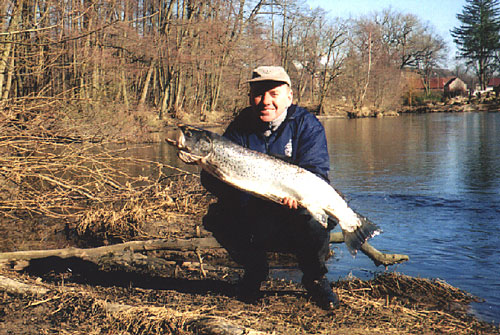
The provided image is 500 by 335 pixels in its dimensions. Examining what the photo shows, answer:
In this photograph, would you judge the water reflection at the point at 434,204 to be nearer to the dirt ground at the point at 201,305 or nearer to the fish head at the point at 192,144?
the dirt ground at the point at 201,305

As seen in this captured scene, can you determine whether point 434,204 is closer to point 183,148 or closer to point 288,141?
point 288,141

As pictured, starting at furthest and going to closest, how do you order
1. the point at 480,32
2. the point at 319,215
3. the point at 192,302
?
the point at 480,32
the point at 192,302
the point at 319,215

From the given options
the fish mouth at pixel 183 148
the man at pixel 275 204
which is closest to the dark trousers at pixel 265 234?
the man at pixel 275 204

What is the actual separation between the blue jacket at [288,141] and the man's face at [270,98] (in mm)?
82

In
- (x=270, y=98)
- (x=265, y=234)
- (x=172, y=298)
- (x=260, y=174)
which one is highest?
(x=270, y=98)

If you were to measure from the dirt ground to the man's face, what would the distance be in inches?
62.1

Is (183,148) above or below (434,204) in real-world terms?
above

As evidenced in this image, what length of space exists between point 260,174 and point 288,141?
0.56 metres

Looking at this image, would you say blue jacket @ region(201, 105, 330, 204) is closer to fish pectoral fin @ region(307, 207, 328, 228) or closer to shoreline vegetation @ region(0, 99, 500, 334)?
fish pectoral fin @ region(307, 207, 328, 228)

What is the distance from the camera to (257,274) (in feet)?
14.0

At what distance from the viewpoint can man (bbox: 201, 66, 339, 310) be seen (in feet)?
13.1

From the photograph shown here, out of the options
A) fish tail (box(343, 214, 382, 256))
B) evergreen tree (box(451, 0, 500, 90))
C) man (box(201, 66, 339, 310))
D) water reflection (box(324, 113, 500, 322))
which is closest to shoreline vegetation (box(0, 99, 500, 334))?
man (box(201, 66, 339, 310))

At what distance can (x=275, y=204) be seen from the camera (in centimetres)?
408

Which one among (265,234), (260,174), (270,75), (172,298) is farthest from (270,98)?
(172,298)
